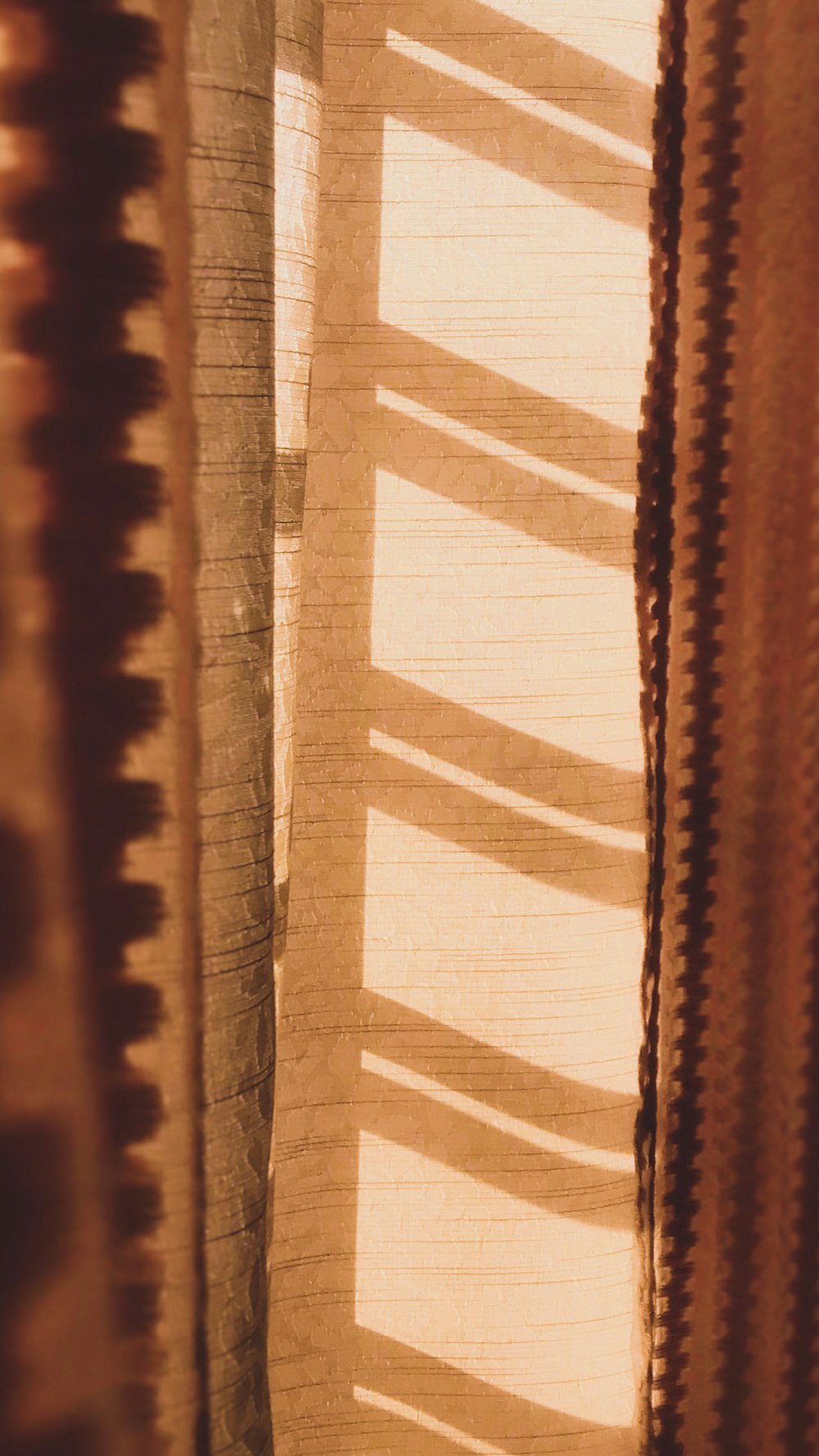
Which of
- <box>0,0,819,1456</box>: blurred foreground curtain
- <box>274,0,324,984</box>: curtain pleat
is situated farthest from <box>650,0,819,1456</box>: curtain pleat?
<box>274,0,324,984</box>: curtain pleat

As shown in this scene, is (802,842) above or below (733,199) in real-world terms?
below

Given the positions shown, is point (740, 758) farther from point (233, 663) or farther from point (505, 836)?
point (233, 663)

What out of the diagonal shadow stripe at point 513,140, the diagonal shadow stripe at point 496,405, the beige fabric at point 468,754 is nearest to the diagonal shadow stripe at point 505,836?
the beige fabric at point 468,754

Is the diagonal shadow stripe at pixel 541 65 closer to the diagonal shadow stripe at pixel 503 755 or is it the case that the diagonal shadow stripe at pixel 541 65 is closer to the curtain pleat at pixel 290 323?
the curtain pleat at pixel 290 323

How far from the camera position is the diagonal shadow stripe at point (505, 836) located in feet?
2.26

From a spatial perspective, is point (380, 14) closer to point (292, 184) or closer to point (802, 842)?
point (292, 184)

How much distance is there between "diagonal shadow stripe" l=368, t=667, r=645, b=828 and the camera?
2.24ft

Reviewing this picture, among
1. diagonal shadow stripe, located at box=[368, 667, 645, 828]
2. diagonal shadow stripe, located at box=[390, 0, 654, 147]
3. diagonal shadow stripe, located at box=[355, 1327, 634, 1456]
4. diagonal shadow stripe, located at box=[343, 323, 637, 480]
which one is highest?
diagonal shadow stripe, located at box=[390, 0, 654, 147]

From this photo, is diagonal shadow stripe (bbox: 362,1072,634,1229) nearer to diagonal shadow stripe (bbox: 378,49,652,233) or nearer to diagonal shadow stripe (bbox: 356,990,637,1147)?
diagonal shadow stripe (bbox: 356,990,637,1147)

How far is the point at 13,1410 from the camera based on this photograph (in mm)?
303

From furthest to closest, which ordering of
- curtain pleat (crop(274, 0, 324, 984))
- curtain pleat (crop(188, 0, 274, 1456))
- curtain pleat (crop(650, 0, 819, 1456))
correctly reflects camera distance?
curtain pleat (crop(650, 0, 819, 1456))
curtain pleat (crop(274, 0, 324, 984))
curtain pleat (crop(188, 0, 274, 1456))

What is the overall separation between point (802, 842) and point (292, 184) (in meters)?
0.51

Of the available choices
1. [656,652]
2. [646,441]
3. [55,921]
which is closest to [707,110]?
[646,441]

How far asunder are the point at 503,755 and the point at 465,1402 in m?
0.47
